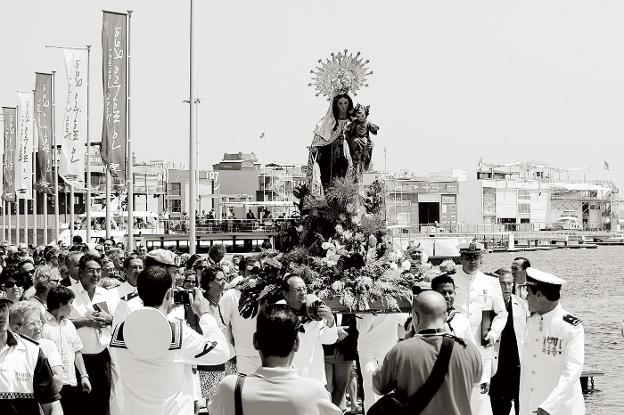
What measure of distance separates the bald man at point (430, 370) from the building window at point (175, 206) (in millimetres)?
104751

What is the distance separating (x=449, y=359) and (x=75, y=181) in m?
30.8

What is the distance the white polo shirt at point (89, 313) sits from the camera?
10.1 meters

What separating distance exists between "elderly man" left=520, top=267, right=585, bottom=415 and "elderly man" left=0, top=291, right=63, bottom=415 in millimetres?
3353

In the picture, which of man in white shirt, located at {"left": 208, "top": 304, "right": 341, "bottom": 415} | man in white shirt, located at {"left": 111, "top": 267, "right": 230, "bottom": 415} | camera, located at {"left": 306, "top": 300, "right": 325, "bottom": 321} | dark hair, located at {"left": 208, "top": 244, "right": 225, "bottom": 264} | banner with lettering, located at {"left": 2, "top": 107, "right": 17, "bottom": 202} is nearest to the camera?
man in white shirt, located at {"left": 208, "top": 304, "right": 341, "bottom": 415}

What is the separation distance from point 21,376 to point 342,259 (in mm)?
5361

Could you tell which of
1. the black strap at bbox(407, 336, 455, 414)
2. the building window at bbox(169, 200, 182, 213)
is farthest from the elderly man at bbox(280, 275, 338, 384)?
the building window at bbox(169, 200, 182, 213)

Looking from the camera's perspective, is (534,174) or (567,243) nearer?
(567,243)

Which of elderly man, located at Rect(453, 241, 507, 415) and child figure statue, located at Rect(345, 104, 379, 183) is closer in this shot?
elderly man, located at Rect(453, 241, 507, 415)

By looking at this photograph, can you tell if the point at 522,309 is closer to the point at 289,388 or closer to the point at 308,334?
the point at 308,334

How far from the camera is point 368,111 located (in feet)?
45.8

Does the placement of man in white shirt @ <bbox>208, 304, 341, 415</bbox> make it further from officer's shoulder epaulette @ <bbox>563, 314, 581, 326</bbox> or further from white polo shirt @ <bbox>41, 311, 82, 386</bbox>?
white polo shirt @ <bbox>41, 311, 82, 386</bbox>

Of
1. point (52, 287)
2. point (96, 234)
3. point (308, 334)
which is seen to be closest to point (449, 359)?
point (308, 334)

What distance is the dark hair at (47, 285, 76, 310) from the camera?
8875 mm

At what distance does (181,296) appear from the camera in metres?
7.42
